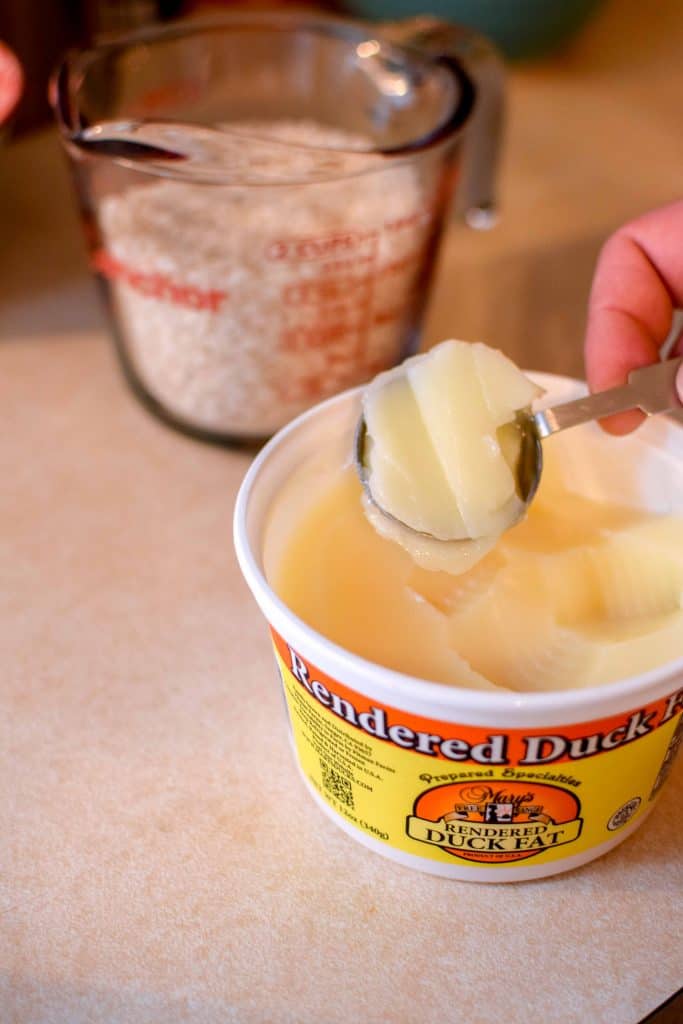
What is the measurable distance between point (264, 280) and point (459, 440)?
213mm

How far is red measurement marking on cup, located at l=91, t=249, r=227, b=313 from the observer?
642mm

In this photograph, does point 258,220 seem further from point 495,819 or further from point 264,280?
point 495,819

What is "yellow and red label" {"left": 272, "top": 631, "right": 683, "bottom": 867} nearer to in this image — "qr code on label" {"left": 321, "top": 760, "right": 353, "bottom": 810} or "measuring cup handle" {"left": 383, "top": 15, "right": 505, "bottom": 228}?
"qr code on label" {"left": 321, "top": 760, "right": 353, "bottom": 810}

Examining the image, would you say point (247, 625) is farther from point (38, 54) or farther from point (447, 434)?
point (38, 54)

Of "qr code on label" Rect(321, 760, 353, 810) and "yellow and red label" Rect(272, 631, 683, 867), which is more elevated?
"yellow and red label" Rect(272, 631, 683, 867)

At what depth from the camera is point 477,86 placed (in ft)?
2.44

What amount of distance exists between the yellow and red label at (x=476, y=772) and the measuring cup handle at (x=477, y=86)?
0.47 m

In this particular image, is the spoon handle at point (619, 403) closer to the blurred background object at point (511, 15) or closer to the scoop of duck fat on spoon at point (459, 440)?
the scoop of duck fat on spoon at point (459, 440)

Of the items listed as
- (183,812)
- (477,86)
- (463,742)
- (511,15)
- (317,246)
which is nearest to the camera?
(463,742)

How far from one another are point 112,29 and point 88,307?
43 cm

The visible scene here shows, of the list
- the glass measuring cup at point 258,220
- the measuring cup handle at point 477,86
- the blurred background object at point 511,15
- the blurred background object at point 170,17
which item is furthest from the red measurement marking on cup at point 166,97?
the blurred background object at point 511,15

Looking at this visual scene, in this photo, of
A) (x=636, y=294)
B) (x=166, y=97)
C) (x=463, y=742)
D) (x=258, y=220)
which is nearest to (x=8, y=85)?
(x=166, y=97)

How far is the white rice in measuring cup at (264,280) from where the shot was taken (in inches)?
24.9

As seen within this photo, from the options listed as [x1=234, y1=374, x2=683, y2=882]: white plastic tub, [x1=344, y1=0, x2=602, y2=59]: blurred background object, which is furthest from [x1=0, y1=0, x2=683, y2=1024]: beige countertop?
[x1=344, y1=0, x2=602, y2=59]: blurred background object
